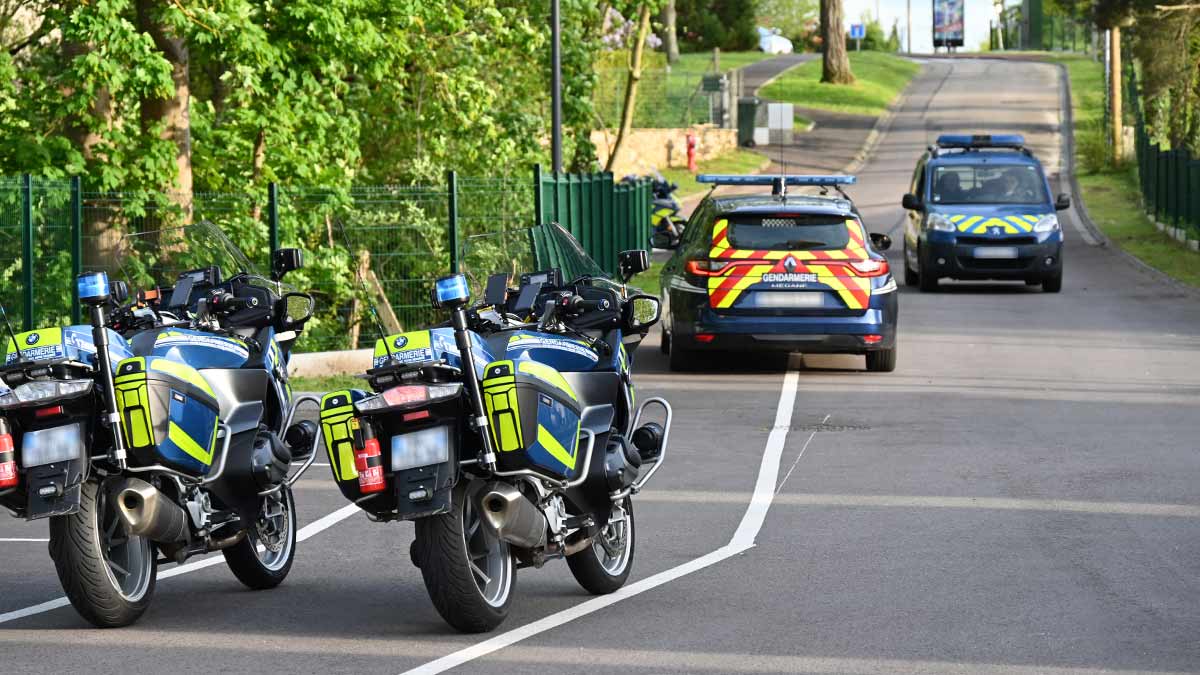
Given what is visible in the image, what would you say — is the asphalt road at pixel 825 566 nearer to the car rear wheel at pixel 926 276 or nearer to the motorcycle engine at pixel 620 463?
the motorcycle engine at pixel 620 463

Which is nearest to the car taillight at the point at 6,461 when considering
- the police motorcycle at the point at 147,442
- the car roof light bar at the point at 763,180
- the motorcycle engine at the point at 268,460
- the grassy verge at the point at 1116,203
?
the police motorcycle at the point at 147,442

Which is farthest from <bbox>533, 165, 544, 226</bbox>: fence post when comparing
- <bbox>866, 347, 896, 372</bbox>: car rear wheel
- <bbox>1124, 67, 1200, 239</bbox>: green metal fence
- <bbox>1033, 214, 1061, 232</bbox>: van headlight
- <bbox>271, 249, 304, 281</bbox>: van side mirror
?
<bbox>1124, 67, 1200, 239</bbox>: green metal fence

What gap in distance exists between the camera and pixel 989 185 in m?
27.2

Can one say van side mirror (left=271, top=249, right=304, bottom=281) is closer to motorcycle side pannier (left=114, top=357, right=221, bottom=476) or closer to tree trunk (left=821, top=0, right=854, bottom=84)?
motorcycle side pannier (left=114, top=357, right=221, bottom=476)

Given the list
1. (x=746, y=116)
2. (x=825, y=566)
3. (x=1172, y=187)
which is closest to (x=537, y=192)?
(x=825, y=566)

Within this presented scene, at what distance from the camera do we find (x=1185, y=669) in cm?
666

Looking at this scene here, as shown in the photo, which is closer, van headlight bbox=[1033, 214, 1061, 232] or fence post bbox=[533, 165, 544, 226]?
fence post bbox=[533, 165, 544, 226]

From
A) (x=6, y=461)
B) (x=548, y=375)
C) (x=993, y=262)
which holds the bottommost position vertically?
(x=993, y=262)

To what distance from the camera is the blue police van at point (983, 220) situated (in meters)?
26.0

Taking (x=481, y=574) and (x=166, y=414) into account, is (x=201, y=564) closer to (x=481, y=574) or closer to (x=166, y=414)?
(x=166, y=414)

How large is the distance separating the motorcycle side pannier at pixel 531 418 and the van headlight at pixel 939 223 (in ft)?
63.4

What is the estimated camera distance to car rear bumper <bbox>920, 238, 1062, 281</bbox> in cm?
2588

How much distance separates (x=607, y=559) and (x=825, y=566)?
111 cm

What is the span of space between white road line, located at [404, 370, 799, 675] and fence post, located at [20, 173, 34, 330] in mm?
7273
